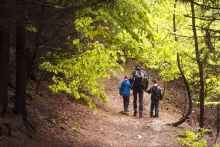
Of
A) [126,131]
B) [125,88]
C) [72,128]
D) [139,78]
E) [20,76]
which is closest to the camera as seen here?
[20,76]

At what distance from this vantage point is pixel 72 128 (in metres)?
8.18

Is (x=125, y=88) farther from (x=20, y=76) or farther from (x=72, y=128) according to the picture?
(x=20, y=76)

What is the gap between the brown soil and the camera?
5404 mm

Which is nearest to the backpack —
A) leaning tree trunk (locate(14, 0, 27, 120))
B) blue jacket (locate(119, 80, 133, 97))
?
blue jacket (locate(119, 80, 133, 97))

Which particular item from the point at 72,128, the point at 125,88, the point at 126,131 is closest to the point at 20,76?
the point at 72,128

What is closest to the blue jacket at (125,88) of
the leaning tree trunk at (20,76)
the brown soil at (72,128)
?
the brown soil at (72,128)

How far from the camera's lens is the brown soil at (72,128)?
540cm

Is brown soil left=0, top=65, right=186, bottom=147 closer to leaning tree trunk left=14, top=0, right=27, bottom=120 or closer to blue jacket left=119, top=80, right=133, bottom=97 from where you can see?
leaning tree trunk left=14, top=0, right=27, bottom=120

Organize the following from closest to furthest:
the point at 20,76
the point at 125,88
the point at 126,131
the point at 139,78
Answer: the point at 20,76 → the point at 126,131 → the point at 139,78 → the point at 125,88

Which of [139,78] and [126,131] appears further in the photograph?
[139,78]

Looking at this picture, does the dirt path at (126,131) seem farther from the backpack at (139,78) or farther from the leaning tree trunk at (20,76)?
the leaning tree trunk at (20,76)

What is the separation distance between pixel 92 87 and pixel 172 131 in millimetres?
5073

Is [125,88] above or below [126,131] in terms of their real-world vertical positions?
above

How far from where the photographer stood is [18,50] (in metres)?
5.80
